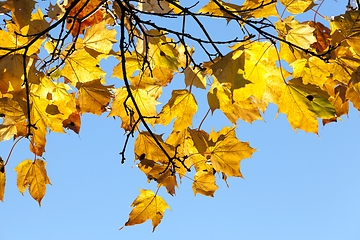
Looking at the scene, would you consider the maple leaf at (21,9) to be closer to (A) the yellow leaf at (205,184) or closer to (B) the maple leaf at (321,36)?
(A) the yellow leaf at (205,184)

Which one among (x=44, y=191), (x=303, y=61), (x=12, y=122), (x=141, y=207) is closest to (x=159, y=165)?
(x=141, y=207)

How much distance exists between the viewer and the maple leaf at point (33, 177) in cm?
124

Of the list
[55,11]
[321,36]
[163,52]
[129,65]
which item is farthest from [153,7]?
[321,36]

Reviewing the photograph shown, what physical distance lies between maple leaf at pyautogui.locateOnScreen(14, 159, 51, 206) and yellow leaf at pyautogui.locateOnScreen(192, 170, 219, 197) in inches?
28.1

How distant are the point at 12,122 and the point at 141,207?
69 centimetres

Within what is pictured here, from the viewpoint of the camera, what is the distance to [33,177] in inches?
49.4

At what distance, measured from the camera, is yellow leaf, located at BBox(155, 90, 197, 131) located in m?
1.12

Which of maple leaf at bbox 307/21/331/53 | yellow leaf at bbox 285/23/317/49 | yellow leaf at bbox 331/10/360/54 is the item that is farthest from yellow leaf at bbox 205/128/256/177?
maple leaf at bbox 307/21/331/53

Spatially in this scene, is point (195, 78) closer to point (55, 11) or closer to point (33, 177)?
point (55, 11)

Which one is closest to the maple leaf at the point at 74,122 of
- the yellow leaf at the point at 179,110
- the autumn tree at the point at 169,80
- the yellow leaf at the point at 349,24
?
the autumn tree at the point at 169,80

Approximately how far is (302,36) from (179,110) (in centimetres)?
57

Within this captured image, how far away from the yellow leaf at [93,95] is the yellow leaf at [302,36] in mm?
785

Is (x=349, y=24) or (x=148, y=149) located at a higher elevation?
(x=349, y=24)

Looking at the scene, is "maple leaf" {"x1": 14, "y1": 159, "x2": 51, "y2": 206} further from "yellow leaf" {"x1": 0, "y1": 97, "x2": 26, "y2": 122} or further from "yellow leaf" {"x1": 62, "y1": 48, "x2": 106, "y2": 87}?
"yellow leaf" {"x1": 62, "y1": 48, "x2": 106, "y2": 87}
